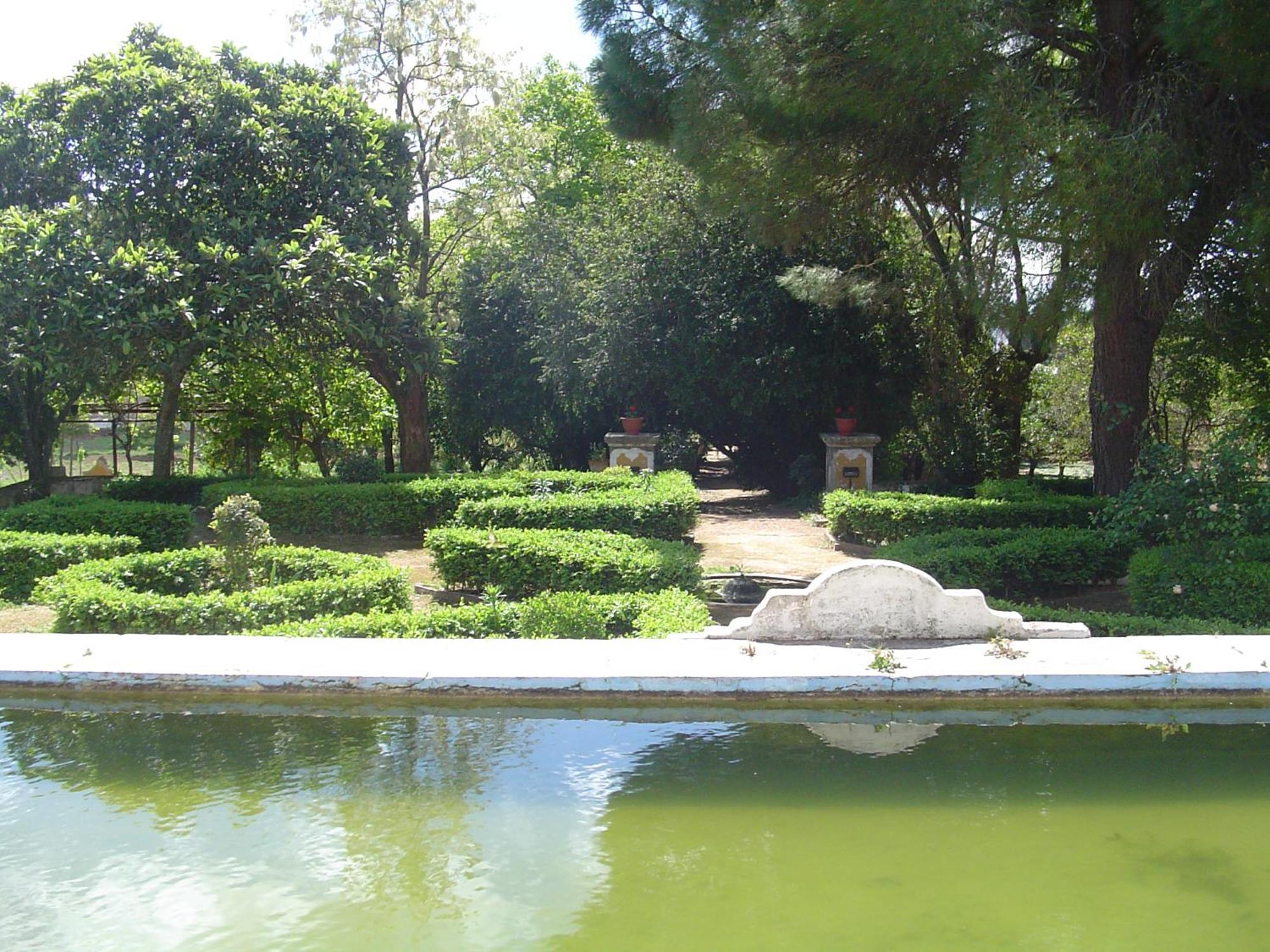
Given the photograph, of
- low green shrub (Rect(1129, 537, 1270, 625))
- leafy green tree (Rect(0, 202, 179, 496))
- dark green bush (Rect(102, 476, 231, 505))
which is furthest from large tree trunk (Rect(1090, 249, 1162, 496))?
dark green bush (Rect(102, 476, 231, 505))

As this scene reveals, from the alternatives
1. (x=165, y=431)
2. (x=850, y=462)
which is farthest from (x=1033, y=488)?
(x=165, y=431)

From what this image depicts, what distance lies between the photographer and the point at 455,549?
10.0m

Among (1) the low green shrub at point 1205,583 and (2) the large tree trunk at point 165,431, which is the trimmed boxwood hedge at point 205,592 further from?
(2) the large tree trunk at point 165,431

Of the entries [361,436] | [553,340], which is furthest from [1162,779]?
[361,436]

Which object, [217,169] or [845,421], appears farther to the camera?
[845,421]

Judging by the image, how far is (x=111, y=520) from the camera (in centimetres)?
1200

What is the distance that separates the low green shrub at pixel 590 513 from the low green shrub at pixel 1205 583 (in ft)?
15.7

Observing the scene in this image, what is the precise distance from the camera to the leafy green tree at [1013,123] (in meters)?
10.4

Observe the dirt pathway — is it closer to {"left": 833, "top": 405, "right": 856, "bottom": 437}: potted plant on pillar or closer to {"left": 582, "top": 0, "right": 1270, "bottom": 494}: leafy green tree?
{"left": 833, "top": 405, "right": 856, "bottom": 437}: potted plant on pillar

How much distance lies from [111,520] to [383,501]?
349 centimetres

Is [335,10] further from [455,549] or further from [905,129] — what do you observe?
[455,549]

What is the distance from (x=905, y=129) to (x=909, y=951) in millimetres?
10521

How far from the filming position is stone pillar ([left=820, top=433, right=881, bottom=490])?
63.8 ft

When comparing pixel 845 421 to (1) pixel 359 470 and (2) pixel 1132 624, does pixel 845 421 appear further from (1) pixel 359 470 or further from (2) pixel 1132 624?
(2) pixel 1132 624
